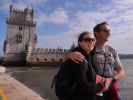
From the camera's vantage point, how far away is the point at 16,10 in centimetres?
6725

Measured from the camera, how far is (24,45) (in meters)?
61.5

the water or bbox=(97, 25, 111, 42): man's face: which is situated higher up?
bbox=(97, 25, 111, 42): man's face

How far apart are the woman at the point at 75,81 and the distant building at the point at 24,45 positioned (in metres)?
55.8

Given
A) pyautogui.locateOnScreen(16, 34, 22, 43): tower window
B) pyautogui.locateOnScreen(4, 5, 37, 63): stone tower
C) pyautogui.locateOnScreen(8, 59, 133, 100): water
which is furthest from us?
pyautogui.locateOnScreen(16, 34, 22, 43): tower window

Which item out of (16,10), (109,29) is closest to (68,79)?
(109,29)

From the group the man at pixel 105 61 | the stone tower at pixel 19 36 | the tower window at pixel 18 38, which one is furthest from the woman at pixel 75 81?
the tower window at pixel 18 38

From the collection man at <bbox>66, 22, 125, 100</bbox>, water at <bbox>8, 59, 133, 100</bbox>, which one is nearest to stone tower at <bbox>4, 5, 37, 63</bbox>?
water at <bbox>8, 59, 133, 100</bbox>

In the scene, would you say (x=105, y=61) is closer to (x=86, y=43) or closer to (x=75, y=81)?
(x=86, y=43)

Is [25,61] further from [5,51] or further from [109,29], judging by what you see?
[109,29]

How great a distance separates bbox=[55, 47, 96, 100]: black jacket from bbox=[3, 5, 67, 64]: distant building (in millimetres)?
55839

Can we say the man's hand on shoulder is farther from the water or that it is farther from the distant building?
the distant building

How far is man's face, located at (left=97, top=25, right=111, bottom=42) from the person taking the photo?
121 inches

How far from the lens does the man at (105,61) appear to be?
2955 mm

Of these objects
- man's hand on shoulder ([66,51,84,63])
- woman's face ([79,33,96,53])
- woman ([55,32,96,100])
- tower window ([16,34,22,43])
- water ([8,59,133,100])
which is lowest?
water ([8,59,133,100])
